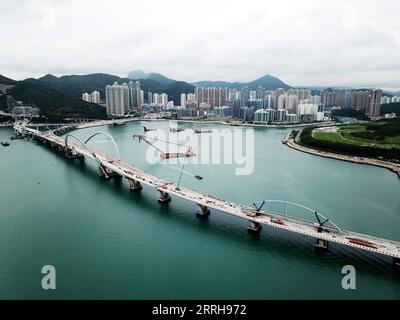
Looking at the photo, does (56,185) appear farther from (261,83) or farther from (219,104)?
(261,83)

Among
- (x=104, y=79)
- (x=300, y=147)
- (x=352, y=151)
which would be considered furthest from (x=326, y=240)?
(x=104, y=79)

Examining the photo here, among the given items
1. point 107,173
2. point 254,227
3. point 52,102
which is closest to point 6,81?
point 52,102

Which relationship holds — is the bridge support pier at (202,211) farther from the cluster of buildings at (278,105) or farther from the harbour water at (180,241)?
the cluster of buildings at (278,105)

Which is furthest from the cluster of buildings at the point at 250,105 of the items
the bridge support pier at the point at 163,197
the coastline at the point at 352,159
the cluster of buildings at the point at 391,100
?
the bridge support pier at the point at 163,197

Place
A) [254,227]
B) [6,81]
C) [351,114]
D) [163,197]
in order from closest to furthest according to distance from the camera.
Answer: [254,227]
[163,197]
[351,114]
[6,81]

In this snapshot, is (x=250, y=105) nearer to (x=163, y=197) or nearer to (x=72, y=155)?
(x=72, y=155)

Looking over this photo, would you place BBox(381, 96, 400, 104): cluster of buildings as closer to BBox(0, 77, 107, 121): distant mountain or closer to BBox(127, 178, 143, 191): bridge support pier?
BBox(0, 77, 107, 121): distant mountain
